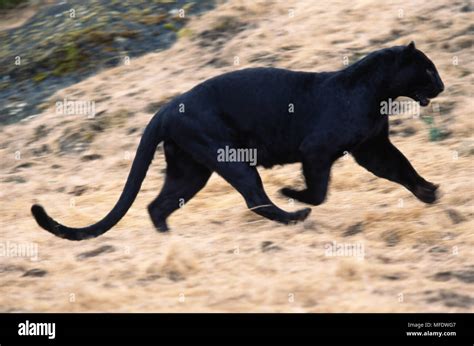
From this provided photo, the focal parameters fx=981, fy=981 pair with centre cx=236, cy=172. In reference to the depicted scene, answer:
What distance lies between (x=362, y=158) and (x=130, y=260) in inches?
76.5

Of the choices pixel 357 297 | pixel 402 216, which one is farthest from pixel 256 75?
pixel 357 297

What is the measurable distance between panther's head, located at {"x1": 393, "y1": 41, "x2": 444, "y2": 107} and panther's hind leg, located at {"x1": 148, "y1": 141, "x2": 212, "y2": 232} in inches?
63.3

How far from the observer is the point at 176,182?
24.5 feet

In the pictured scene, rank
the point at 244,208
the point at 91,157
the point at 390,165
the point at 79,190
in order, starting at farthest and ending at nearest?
1. the point at 91,157
2. the point at 79,190
3. the point at 244,208
4. the point at 390,165

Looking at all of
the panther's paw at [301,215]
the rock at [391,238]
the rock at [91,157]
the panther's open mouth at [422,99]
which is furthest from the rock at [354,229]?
the rock at [91,157]

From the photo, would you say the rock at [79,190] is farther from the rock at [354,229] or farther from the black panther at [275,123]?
the rock at [354,229]

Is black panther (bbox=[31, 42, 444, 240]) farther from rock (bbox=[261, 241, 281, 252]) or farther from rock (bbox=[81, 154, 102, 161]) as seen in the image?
rock (bbox=[81, 154, 102, 161])

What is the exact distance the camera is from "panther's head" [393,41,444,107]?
24.1 ft

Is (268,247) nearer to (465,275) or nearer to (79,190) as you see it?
(465,275)

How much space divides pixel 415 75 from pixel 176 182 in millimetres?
1977

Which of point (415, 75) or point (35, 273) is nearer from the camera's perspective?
point (35, 273)

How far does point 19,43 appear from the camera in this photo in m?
14.5

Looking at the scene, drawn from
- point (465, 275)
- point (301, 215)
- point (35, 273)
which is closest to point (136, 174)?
point (35, 273)

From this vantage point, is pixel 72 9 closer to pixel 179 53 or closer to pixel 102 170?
pixel 179 53
